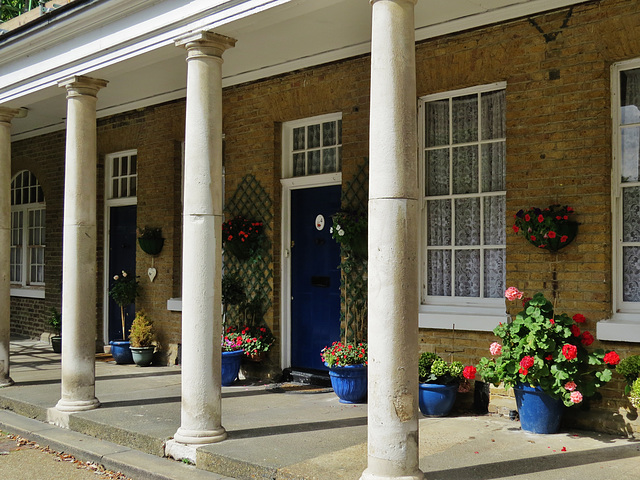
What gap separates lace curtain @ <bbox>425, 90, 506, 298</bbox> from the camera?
672cm

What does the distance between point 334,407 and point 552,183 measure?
3019 millimetres

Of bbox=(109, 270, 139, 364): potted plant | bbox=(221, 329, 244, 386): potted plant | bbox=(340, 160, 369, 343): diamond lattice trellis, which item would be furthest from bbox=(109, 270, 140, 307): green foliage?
bbox=(340, 160, 369, 343): diamond lattice trellis

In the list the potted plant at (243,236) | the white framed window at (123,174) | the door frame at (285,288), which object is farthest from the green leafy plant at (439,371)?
the white framed window at (123,174)

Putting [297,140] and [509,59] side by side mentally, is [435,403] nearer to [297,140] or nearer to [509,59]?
[509,59]

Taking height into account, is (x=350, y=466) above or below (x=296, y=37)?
below

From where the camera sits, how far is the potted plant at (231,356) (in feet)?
26.7

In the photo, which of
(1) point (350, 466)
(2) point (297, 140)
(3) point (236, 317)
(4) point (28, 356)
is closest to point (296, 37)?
(2) point (297, 140)

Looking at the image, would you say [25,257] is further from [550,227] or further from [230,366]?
[550,227]

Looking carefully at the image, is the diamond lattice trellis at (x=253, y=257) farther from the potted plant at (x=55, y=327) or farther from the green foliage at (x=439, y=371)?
the potted plant at (x=55, y=327)

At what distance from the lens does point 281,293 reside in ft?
28.0

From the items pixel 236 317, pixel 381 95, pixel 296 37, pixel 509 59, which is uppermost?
pixel 296 37

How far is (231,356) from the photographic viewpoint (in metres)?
8.13

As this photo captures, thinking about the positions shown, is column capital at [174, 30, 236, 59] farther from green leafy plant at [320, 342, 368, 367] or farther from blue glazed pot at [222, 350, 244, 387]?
blue glazed pot at [222, 350, 244, 387]

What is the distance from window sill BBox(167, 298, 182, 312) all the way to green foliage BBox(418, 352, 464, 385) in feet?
14.1
